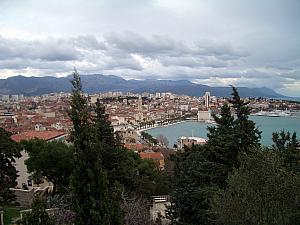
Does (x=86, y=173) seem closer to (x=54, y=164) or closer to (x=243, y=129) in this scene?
(x=243, y=129)

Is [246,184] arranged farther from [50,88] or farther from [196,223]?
[50,88]

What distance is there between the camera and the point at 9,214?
11648 millimetres

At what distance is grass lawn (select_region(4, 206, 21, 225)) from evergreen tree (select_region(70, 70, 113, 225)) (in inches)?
217

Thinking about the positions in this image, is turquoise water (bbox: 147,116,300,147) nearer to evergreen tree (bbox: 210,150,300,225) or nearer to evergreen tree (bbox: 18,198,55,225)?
evergreen tree (bbox: 210,150,300,225)

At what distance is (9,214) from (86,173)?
6.70 m

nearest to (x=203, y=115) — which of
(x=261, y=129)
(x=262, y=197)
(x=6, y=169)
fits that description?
(x=261, y=129)

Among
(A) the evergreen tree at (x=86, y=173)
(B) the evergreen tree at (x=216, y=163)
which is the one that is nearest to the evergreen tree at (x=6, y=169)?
(B) the evergreen tree at (x=216, y=163)

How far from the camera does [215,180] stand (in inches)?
375

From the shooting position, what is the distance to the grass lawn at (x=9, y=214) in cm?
1089

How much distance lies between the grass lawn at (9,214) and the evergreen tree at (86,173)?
551 cm

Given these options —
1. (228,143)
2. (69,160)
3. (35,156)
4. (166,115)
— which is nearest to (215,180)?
(228,143)

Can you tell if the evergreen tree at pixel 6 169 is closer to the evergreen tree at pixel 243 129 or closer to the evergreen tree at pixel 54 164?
the evergreen tree at pixel 54 164

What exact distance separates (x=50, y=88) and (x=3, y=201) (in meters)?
182

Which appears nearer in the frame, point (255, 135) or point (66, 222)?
point (66, 222)
